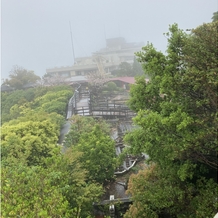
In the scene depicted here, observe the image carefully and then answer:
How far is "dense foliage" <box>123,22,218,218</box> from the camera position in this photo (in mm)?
4207

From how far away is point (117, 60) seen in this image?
152ft

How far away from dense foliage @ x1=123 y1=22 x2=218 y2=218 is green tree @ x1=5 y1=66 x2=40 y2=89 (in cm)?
2718

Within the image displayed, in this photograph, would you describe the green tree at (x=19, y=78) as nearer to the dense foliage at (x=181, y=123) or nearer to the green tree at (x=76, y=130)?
the green tree at (x=76, y=130)

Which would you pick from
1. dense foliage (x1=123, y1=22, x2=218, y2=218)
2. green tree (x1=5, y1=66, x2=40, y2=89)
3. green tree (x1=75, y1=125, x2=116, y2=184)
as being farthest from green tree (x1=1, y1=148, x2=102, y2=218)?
green tree (x1=5, y1=66, x2=40, y2=89)

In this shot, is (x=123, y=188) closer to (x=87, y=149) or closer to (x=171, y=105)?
(x=87, y=149)

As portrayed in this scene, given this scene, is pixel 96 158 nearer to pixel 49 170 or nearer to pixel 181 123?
pixel 49 170

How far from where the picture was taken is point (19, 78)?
1188 inches

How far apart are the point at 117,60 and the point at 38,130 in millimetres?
38946

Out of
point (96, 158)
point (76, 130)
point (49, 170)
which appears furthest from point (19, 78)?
point (49, 170)

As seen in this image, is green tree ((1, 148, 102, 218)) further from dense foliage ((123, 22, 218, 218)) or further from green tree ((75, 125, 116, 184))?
dense foliage ((123, 22, 218, 218))

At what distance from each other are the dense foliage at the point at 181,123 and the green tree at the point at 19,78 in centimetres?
2718

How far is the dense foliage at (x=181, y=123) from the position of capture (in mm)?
4207

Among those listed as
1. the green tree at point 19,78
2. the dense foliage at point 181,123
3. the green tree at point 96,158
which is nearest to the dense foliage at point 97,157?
the green tree at point 96,158

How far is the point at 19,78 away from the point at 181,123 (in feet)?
97.4
